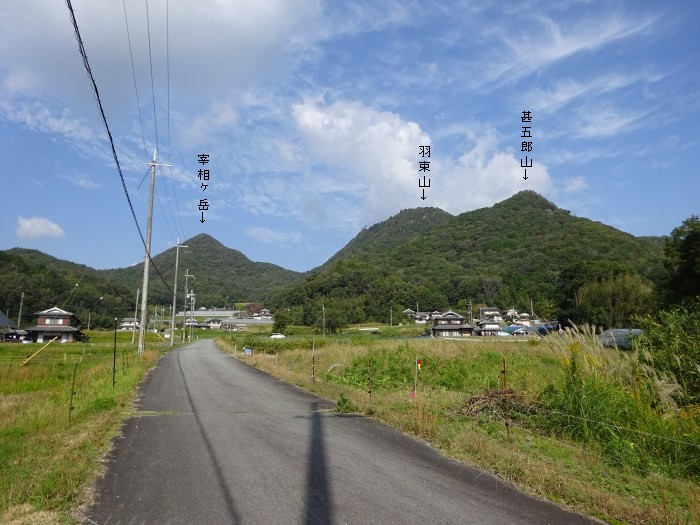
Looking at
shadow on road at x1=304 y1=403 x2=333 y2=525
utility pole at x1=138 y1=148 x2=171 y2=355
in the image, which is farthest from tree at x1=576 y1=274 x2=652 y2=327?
shadow on road at x1=304 y1=403 x2=333 y2=525

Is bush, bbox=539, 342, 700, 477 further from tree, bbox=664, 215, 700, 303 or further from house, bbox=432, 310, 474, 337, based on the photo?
house, bbox=432, 310, 474, 337

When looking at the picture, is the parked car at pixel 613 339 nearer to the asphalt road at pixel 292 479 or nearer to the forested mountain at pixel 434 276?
the asphalt road at pixel 292 479

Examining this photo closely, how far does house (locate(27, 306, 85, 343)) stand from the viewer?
68062 millimetres

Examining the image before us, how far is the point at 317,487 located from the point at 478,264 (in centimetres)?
12806

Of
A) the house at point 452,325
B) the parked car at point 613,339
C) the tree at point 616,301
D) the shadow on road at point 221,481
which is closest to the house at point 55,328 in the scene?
the house at point 452,325

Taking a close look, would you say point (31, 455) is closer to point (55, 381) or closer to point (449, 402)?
point (449, 402)

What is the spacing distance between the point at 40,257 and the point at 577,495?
145800 millimetres

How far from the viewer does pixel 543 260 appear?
4348 inches

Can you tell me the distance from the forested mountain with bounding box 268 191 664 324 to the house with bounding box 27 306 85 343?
147 feet

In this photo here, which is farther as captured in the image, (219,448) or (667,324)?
(667,324)

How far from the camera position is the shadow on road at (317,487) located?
466 cm

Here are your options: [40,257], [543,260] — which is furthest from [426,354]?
[40,257]

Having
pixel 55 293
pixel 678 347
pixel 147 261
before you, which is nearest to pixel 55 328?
pixel 55 293

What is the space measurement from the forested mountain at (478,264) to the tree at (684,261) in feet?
135
